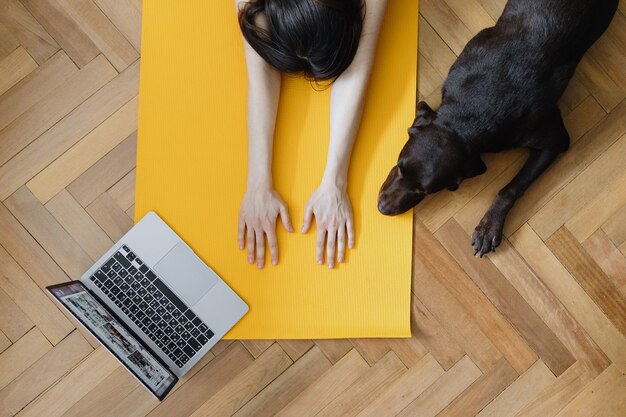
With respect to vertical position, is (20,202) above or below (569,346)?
above

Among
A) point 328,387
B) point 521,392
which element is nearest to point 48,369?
point 328,387

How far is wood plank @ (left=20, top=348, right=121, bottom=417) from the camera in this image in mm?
1691

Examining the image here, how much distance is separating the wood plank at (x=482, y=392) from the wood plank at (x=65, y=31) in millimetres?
1401

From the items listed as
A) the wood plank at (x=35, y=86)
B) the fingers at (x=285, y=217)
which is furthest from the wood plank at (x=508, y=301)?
the wood plank at (x=35, y=86)

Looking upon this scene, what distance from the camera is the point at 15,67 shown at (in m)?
1.73

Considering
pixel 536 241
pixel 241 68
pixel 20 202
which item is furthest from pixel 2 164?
pixel 536 241

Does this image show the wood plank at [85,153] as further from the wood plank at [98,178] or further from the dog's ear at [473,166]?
the dog's ear at [473,166]

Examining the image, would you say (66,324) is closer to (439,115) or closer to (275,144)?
(275,144)

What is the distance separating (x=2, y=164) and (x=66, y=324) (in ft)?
1.56

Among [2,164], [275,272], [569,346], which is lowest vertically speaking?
[569,346]

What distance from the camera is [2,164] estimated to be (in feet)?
5.65

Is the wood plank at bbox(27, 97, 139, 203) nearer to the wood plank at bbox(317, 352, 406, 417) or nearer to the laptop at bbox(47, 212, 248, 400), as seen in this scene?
the laptop at bbox(47, 212, 248, 400)

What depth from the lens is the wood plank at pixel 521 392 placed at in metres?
1.73

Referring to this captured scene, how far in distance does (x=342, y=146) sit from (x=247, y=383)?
2.30 ft
